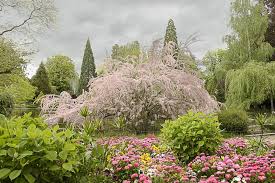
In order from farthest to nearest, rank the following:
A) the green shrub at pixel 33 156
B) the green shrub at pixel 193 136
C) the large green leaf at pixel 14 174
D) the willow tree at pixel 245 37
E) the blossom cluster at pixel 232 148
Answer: the willow tree at pixel 245 37 → the blossom cluster at pixel 232 148 → the green shrub at pixel 193 136 → the green shrub at pixel 33 156 → the large green leaf at pixel 14 174

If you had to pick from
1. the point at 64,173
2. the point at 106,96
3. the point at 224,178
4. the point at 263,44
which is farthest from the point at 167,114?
the point at 263,44

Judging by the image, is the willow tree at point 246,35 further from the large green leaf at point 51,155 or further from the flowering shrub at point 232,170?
the large green leaf at point 51,155

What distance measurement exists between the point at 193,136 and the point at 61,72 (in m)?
46.7

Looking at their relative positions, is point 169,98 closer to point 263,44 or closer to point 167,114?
point 167,114

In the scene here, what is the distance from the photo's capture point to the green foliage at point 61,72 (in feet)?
165

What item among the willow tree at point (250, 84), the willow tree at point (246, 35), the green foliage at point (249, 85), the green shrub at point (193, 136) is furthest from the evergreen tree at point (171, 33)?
the green shrub at point (193, 136)

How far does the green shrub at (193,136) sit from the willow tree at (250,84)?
1566 centimetres

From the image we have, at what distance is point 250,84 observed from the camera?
21531 millimetres

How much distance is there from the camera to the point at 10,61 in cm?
2047

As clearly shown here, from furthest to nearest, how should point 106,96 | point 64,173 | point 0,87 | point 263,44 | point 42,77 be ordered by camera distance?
point 42,77 → point 263,44 → point 0,87 → point 106,96 → point 64,173

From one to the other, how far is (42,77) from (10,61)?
748 inches

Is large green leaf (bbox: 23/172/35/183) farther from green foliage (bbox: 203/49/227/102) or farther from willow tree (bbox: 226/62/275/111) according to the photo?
willow tree (bbox: 226/62/275/111)

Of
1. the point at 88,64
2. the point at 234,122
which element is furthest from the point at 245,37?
the point at 88,64

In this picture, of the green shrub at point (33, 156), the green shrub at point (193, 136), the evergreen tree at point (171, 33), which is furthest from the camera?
Answer: the evergreen tree at point (171, 33)
